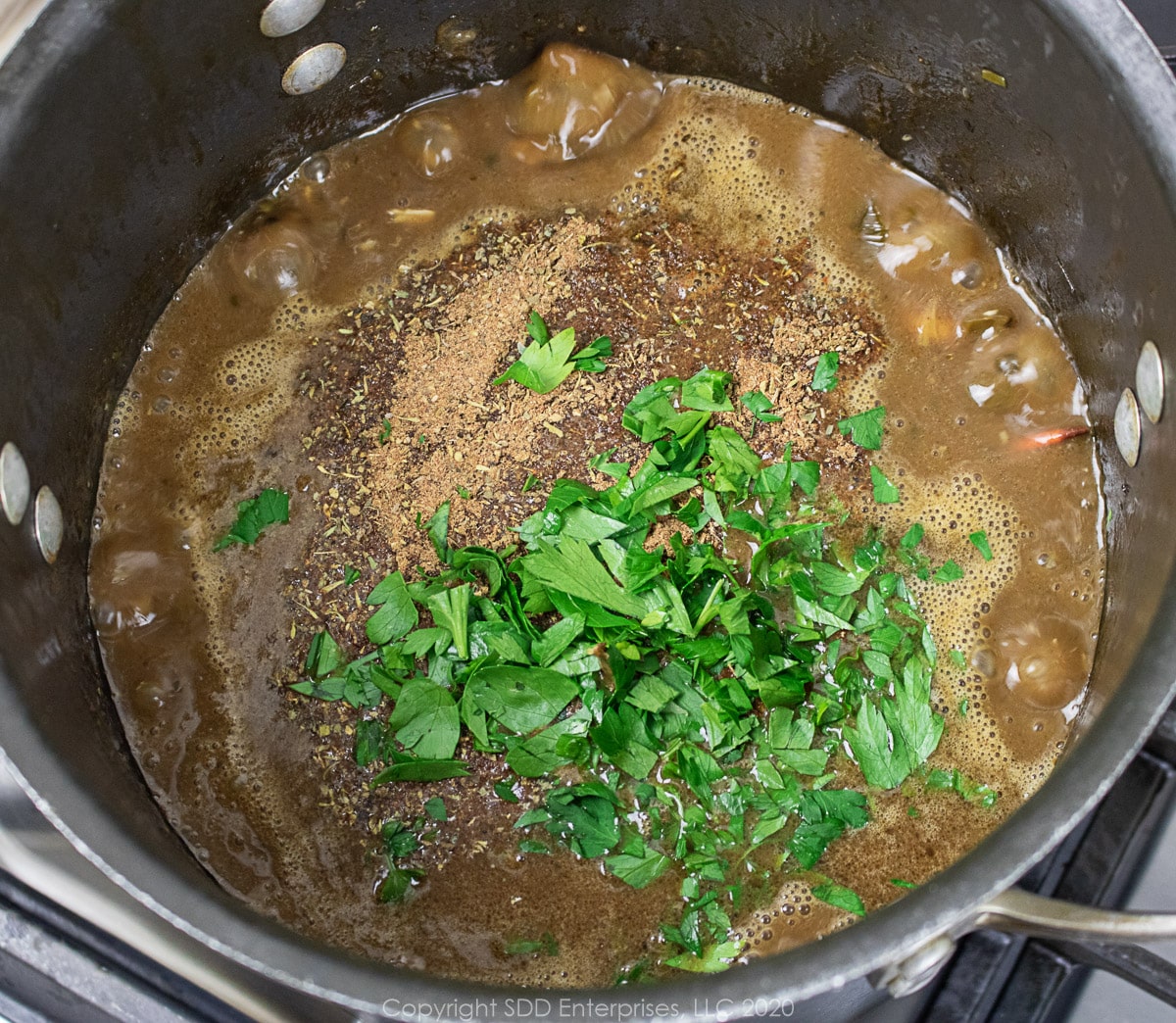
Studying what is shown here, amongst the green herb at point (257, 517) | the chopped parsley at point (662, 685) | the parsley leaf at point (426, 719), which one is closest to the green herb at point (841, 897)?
the chopped parsley at point (662, 685)

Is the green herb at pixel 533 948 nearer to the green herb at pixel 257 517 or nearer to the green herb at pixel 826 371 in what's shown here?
the green herb at pixel 257 517

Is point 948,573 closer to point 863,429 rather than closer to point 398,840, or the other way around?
point 863,429

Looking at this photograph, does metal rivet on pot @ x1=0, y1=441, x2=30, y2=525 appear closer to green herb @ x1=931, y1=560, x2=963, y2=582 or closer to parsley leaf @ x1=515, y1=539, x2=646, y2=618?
parsley leaf @ x1=515, y1=539, x2=646, y2=618

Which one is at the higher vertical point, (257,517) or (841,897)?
(257,517)

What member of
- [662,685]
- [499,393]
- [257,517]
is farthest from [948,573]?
[257,517]

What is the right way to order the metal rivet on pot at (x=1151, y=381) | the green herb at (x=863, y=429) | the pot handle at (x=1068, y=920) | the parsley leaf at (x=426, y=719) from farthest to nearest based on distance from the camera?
the green herb at (x=863, y=429) < the parsley leaf at (x=426, y=719) < the metal rivet on pot at (x=1151, y=381) < the pot handle at (x=1068, y=920)

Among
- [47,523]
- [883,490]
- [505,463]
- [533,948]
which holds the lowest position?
[533,948]
